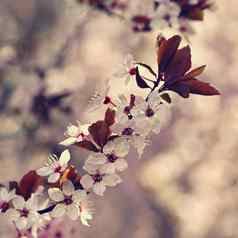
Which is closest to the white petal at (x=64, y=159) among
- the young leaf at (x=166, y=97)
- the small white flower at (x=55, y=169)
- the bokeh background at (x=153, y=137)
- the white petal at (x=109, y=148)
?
the small white flower at (x=55, y=169)

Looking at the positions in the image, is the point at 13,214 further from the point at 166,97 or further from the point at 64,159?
the point at 166,97

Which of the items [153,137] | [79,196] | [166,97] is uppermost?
[166,97]

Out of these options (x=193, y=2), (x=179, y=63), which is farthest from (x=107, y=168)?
(x=193, y=2)

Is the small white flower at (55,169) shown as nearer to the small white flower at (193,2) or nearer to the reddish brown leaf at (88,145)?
the reddish brown leaf at (88,145)

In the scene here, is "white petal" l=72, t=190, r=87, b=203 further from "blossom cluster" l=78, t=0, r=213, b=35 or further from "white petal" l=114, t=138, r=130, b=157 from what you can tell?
"blossom cluster" l=78, t=0, r=213, b=35

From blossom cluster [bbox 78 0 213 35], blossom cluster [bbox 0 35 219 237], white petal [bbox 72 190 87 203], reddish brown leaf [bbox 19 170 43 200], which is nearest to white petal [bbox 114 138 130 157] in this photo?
blossom cluster [bbox 0 35 219 237]
